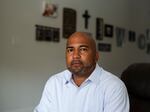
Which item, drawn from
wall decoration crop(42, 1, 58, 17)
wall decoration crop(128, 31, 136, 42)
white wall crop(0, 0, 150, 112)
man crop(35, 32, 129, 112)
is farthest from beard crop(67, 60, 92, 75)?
wall decoration crop(128, 31, 136, 42)

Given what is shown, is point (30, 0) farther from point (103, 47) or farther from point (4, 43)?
point (103, 47)

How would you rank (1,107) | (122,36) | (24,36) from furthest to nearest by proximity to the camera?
(122,36) → (24,36) → (1,107)

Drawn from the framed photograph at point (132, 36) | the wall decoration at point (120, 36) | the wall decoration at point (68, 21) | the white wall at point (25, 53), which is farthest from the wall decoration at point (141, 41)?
the wall decoration at point (68, 21)

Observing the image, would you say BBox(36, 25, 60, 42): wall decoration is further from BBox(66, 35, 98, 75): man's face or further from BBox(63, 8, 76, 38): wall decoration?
BBox(66, 35, 98, 75): man's face

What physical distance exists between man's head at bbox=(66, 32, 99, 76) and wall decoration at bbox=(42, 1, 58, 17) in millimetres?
1505

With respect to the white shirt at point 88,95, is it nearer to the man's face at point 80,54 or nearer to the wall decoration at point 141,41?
the man's face at point 80,54

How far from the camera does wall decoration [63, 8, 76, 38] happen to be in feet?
10.5

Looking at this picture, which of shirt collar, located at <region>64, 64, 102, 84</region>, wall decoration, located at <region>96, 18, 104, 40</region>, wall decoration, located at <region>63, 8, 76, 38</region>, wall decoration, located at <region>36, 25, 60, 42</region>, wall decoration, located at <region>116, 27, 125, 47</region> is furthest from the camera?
wall decoration, located at <region>116, 27, 125, 47</region>

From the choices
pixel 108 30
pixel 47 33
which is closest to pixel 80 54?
pixel 47 33

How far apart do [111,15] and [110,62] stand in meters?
0.71

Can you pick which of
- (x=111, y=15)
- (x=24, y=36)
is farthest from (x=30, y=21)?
(x=111, y=15)

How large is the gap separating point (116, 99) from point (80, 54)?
308 mm

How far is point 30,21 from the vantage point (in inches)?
110

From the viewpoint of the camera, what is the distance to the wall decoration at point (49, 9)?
9.62 ft
